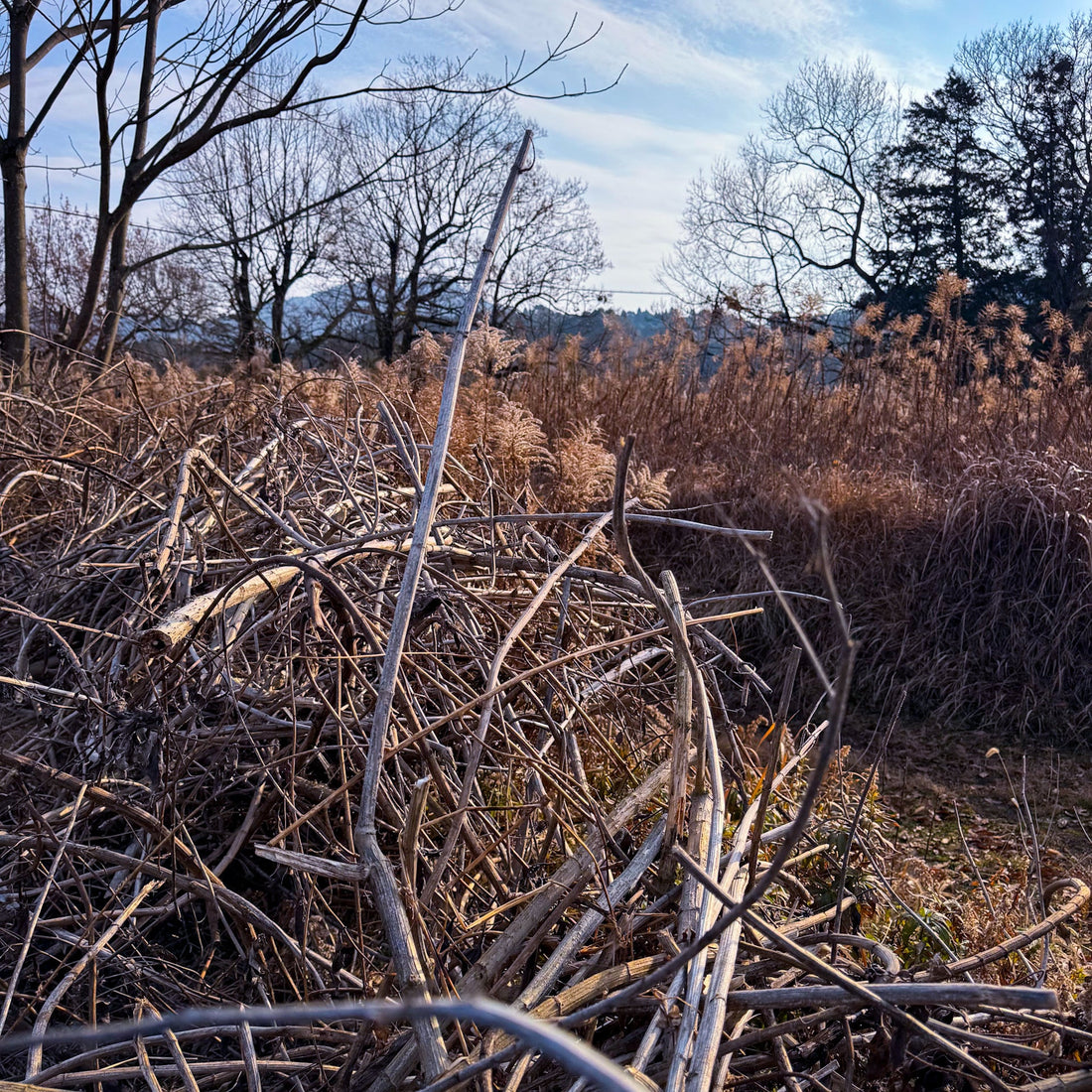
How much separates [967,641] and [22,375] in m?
5.12

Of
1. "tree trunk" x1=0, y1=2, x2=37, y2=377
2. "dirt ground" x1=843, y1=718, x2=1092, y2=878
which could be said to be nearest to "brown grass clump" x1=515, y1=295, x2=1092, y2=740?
"dirt ground" x1=843, y1=718, x2=1092, y2=878

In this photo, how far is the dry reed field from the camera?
1146 mm

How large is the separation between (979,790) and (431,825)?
9.98 feet

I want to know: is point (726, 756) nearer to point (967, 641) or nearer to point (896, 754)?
point (896, 754)

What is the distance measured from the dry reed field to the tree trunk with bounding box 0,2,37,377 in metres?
1.56

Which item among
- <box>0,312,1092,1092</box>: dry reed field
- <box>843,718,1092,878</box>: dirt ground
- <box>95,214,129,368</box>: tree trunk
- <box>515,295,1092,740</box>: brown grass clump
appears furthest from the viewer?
<box>95,214,129,368</box>: tree trunk

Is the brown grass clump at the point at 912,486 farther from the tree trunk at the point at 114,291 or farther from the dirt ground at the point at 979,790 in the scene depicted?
the tree trunk at the point at 114,291

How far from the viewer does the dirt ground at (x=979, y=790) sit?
3100mm

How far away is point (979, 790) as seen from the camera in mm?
3701

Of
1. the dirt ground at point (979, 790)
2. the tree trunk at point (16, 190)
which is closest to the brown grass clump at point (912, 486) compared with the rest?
the dirt ground at point (979, 790)

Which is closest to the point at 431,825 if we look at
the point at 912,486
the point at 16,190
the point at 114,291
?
the point at 912,486

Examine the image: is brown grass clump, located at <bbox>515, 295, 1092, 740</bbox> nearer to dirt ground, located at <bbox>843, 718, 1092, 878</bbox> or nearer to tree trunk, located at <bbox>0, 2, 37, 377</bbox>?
dirt ground, located at <bbox>843, 718, 1092, 878</bbox>

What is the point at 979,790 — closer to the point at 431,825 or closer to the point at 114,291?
the point at 431,825

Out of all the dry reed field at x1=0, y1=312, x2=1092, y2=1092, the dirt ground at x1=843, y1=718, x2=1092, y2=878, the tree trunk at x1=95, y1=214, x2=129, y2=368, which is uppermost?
the tree trunk at x1=95, y1=214, x2=129, y2=368
